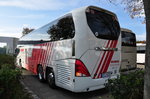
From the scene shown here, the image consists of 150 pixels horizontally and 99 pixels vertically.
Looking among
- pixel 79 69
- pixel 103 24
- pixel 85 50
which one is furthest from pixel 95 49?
pixel 103 24

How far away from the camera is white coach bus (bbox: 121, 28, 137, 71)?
7.19 m

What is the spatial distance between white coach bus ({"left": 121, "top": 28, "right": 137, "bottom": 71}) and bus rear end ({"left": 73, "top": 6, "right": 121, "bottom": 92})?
2.40 meters

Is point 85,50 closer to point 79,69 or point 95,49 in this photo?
point 95,49

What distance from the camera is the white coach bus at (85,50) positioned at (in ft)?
13.4

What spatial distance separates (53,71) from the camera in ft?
17.7

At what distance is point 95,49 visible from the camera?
14.0 ft

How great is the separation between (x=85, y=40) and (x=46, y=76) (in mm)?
3124

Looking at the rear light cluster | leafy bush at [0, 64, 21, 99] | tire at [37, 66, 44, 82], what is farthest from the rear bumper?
tire at [37, 66, 44, 82]

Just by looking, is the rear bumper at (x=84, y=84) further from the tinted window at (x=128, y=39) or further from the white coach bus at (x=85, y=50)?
the tinted window at (x=128, y=39)

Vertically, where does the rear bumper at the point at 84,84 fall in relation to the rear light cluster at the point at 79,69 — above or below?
below

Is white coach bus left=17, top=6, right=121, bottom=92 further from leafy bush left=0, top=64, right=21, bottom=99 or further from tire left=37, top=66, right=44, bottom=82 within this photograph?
leafy bush left=0, top=64, right=21, bottom=99

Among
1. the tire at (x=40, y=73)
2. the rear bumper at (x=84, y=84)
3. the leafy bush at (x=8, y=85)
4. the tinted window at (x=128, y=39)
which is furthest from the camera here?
the tinted window at (x=128, y=39)

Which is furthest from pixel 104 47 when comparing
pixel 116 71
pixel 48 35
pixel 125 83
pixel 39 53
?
pixel 39 53

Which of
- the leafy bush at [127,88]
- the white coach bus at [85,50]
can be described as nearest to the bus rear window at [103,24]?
the white coach bus at [85,50]
